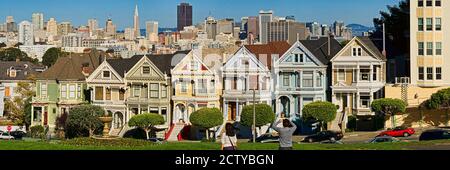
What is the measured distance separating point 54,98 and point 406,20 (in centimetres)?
2341

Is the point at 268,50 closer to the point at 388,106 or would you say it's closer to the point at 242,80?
the point at 242,80

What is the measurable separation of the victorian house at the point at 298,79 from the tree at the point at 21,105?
18.8 metres

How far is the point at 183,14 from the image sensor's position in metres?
77.7

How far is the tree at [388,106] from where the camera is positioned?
45375 mm

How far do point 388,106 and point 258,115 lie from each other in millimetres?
6899

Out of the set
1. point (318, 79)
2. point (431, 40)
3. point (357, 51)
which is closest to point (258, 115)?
point (318, 79)

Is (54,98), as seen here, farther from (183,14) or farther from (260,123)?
(183,14)

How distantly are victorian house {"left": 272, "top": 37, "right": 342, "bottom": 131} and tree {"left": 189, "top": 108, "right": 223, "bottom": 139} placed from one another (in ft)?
13.3

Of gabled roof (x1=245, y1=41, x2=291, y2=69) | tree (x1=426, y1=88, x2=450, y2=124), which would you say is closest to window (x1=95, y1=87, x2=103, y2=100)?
gabled roof (x1=245, y1=41, x2=291, y2=69)

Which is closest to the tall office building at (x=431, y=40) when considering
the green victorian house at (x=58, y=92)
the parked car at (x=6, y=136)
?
the green victorian house at (x=58, y=92)

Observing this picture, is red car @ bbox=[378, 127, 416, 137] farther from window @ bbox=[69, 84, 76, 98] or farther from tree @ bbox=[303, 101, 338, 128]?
window @ bbox=[69, 84, 76, 98]

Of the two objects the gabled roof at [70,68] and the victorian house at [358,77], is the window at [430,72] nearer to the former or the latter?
the victorian house at [358,77]

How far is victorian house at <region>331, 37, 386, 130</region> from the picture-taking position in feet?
156
